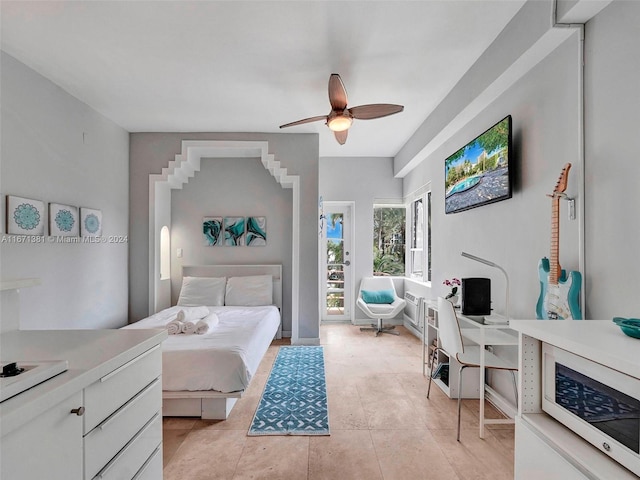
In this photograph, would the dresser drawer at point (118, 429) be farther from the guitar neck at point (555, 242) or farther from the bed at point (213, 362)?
the guitar neck at point (555, 242)

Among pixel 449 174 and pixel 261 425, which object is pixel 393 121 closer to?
pixel 449 174

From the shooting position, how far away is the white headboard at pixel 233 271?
4895 mm

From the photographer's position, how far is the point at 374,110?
2.80 m

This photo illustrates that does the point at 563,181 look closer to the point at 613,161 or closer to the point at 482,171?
the point at 613,161

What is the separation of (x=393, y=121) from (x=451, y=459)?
337cm

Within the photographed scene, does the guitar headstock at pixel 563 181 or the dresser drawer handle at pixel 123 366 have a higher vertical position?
the guitar headstock at pixel 563 181

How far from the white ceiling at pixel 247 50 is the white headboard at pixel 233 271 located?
2.09 metres

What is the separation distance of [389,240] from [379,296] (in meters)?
1.04

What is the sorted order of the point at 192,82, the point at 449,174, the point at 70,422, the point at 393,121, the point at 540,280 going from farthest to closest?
the point at 393,121 < the point at 449,174 < the point at 192,82 < the point at 540,280 < the point at 70,422

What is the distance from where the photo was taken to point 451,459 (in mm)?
2094

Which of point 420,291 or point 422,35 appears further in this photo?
point 420,291

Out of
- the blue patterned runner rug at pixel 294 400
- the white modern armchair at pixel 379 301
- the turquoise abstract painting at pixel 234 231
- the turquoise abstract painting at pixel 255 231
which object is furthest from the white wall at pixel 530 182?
the turquoise abstract painting at pixel 234 231

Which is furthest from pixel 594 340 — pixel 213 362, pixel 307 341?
pixel 307 341

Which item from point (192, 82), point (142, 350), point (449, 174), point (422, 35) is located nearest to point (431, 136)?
point (449, 174)
